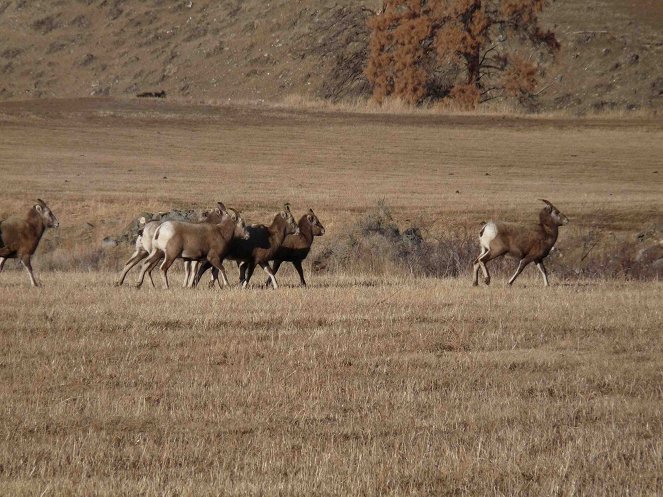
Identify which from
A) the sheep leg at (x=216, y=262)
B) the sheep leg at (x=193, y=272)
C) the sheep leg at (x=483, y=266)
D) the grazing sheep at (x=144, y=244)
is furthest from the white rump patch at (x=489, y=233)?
the grazing sheep at (x=144, y=244)

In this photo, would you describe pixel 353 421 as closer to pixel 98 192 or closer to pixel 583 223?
pixel 583 223

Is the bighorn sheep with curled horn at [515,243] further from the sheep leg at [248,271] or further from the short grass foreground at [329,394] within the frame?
the sheep leg at [248,271]

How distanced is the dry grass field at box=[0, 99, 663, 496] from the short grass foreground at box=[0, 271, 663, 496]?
29 mm

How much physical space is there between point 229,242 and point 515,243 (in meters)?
4.56

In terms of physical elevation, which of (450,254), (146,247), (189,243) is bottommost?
(450,254)

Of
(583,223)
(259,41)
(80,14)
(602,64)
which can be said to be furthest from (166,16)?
A: (583,223)

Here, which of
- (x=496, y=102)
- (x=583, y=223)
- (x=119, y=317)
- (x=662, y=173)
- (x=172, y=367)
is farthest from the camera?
(x=496, y=102)

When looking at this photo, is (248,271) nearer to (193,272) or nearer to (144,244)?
(193,272)

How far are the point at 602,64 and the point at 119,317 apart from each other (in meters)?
47.7

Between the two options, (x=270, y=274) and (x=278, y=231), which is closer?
(x=270, y=274)

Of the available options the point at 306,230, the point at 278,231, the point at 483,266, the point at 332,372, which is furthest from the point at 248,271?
the point at 332,372

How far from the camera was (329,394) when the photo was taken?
36.1 feet

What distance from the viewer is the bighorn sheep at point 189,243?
1953 cm

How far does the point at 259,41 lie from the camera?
74000 mm
